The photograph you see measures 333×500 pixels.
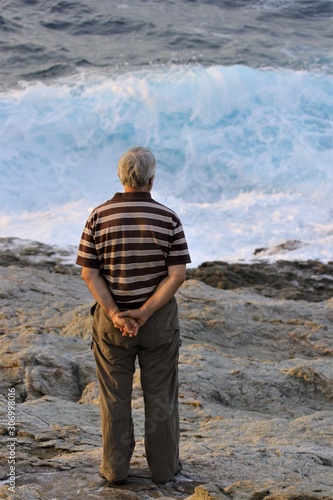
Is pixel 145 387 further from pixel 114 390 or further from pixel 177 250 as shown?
pixel 177 250

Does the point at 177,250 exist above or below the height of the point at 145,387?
above

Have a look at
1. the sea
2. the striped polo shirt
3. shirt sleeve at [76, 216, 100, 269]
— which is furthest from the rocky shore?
the sea

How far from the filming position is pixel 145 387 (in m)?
3.51

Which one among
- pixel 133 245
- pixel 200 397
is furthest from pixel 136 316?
pixel 200 397

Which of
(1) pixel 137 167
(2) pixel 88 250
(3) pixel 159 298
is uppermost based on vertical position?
(1) pixel 137 167

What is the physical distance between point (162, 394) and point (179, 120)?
13.8 meters

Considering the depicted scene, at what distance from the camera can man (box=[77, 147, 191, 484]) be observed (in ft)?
11.0

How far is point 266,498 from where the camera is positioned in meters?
3.12

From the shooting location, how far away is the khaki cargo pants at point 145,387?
343cm

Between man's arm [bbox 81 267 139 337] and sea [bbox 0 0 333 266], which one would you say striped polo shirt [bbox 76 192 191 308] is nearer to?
man's arm [bbox 81 267 139 337]

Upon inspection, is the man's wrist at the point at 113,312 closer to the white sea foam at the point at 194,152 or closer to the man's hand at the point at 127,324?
the man's hand at the point at 127,324

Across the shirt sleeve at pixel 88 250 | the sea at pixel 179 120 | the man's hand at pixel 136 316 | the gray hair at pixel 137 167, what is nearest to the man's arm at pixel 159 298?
the man's hand at pixel 136 316

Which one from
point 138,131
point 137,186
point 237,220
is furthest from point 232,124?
point 137,186

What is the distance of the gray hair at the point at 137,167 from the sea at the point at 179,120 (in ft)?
21.0
